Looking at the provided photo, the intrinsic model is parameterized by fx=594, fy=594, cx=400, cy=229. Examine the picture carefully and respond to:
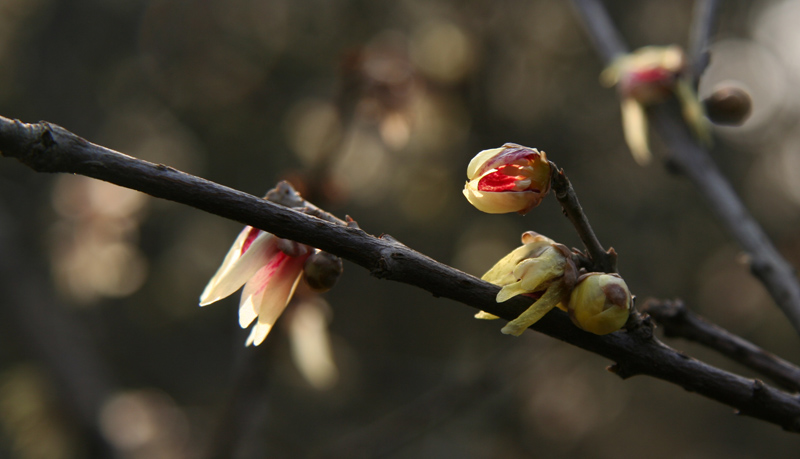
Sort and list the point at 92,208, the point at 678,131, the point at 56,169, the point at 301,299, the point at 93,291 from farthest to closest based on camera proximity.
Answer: the point at 93,291
the point at 92,208
the point at 301,299
the point at 678,131
the point at 56,169

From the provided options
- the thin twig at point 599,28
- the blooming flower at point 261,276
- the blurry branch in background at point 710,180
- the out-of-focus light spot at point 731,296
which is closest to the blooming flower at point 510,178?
the blooming flower at point 261,276

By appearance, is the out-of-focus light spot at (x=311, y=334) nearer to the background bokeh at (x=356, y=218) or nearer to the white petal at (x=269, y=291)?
the white petal at (x=269, y=291)

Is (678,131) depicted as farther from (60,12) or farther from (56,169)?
(60,12)

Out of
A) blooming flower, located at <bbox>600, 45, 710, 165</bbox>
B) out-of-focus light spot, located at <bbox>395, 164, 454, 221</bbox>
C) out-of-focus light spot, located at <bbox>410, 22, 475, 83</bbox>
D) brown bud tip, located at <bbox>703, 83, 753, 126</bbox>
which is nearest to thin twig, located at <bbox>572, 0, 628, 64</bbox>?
blooming flower, located at <bbox>600, 45, 710, 165</bbox>

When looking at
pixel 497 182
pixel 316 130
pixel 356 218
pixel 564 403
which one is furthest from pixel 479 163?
pixel 356 218

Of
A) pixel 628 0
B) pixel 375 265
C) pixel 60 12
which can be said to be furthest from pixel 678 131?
pixel 60 12

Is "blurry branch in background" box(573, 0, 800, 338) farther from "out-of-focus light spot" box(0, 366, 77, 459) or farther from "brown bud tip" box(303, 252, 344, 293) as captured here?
Answer: "out-of-focus light spot" box(0, 366, 77, 459)
